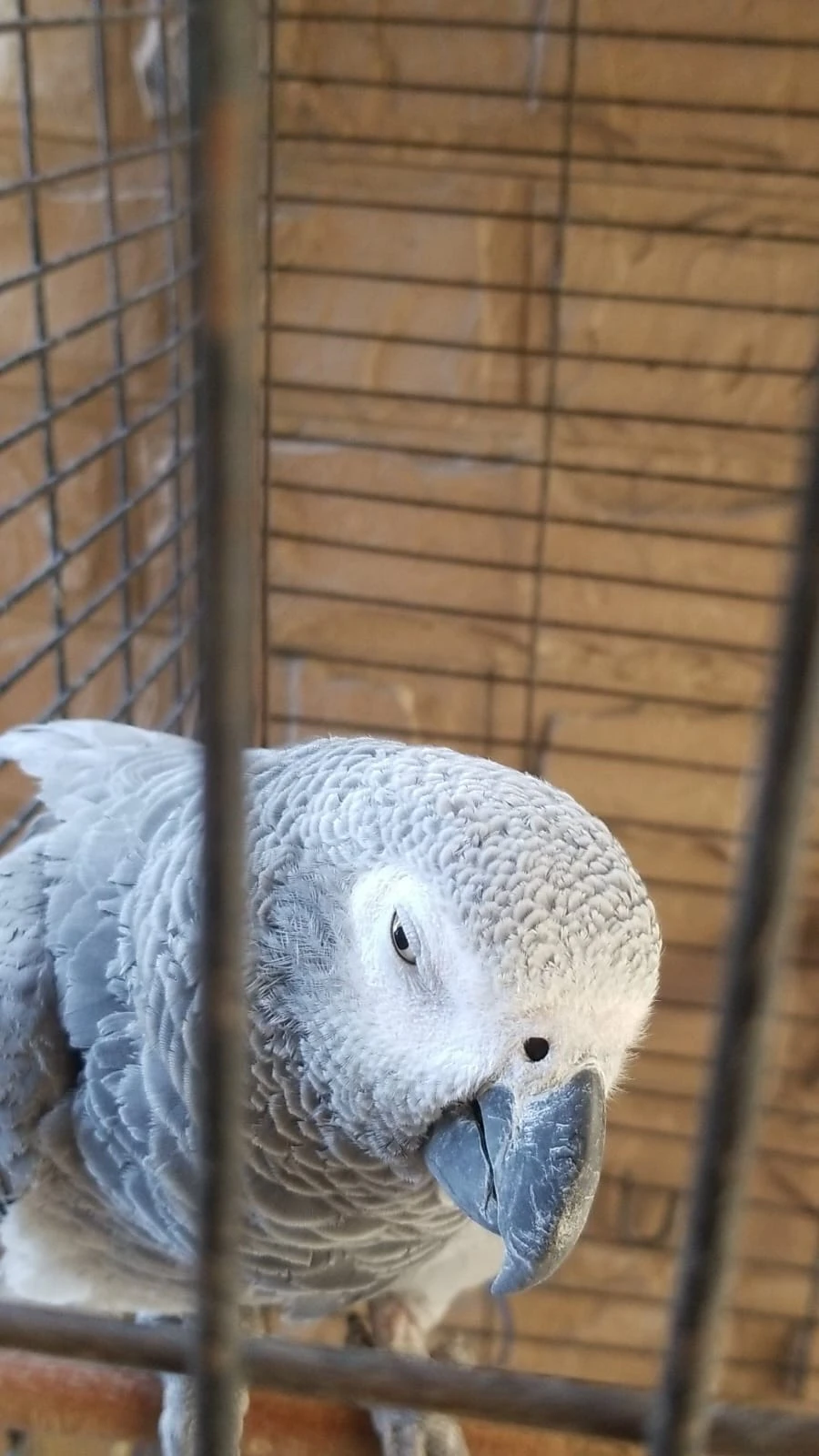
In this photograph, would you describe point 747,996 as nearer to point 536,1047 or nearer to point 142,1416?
point 536,1047

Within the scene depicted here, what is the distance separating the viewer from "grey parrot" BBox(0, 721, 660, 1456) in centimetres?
60

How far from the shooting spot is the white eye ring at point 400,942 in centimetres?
65

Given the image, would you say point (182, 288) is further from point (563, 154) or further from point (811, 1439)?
point (811, 1439)

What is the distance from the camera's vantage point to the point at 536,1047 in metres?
0.60

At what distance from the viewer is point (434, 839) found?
2.14ft

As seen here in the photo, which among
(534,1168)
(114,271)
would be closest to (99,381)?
(114,271)

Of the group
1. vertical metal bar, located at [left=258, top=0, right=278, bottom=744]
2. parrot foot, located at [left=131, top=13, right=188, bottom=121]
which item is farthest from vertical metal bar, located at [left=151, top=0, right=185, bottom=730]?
vertical metal bar, located at [left=258, top=0, right=278, bottom=744]

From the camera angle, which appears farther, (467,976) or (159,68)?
(159,68)

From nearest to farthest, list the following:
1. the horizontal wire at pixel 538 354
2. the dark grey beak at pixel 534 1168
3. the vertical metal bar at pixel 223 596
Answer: the vertical metal bar at pixel 223 596 → the dark grey beak at pixel 534 1168 → the horizontal wire at pixel 538 354

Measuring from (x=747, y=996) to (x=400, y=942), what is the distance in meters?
0.39

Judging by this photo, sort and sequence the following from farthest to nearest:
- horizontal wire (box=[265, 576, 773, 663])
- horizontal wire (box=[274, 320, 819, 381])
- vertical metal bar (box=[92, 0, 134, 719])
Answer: horizontal wire (box=[265, 576, 773, 663]) → horizontal wire (box=[274, 320, 819, 381]) → vertical metal bar (box=[92, 0, 134, 719])

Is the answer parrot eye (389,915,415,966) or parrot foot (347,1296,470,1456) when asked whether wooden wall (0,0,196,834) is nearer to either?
parrot eye (389,915,415,966)

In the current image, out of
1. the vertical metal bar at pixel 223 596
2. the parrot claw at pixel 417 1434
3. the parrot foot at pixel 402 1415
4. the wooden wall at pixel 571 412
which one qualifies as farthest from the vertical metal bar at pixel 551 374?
the vertical metal bar at pixel 223 596

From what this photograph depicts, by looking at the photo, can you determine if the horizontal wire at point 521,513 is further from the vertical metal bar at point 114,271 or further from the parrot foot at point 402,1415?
the parrot foot at point 402,1415
